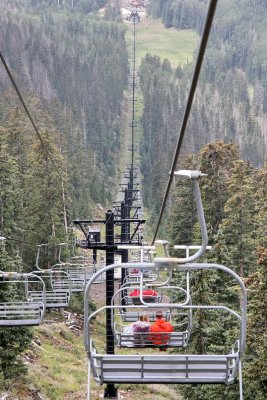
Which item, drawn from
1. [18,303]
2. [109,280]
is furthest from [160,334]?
[109,280]

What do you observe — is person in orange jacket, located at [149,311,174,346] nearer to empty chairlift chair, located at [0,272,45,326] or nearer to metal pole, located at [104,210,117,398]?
empty chairlift chair, located at [0,272,45,326]

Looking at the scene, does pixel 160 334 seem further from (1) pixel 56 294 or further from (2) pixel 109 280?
(2) pixel 109 280

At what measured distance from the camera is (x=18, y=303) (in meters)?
14.1

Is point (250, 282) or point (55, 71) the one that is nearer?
point (250, 282)

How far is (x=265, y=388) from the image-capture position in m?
18.8

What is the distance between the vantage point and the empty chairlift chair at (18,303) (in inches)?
449

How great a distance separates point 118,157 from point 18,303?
108 m

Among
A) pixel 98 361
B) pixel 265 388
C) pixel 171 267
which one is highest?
pixel 171 267

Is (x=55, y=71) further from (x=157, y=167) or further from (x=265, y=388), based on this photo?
(x=265, y=388)

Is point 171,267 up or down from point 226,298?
up

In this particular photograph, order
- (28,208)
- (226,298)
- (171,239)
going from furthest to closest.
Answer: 1. (171,239)
2. (28,208)
3. (226,298)

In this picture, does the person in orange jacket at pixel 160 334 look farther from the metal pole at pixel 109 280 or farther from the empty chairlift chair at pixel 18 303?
the metal pole at pixel 109 280

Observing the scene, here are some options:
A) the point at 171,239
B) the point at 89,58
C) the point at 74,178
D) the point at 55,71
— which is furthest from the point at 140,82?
the point at 171,239

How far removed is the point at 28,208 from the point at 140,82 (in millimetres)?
121335
